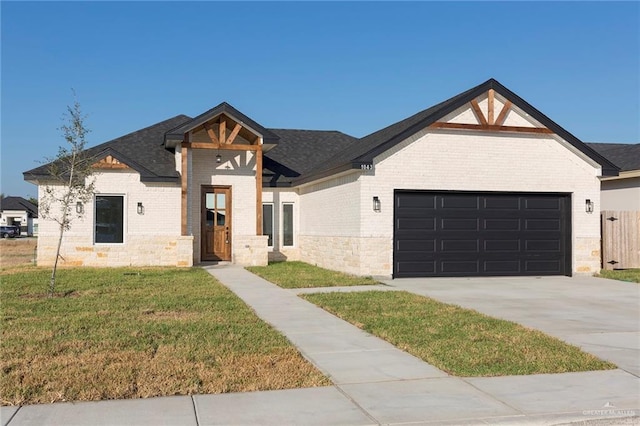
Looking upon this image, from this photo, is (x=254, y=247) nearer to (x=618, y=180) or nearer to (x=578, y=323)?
(x=578, y=323)

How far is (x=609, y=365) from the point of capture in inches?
268

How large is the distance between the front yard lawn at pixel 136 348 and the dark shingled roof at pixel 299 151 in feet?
35.8

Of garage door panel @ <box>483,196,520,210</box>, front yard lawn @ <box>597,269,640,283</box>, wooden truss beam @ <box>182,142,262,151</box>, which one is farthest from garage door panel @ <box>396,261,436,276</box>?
wooden truss beam @ <box>182,142,262,151</box>

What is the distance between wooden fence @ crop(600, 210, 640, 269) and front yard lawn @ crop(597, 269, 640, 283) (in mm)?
371

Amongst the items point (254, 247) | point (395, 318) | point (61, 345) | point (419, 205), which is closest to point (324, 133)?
point (254, 247)

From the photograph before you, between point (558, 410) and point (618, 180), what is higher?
point (618, 180)

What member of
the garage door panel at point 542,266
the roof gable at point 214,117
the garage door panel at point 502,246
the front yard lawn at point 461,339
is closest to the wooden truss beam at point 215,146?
the roof gable at point 214,117

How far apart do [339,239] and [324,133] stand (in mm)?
10941

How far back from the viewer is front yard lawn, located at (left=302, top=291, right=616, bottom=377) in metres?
6.72

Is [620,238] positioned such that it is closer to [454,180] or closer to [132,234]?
[454,180]


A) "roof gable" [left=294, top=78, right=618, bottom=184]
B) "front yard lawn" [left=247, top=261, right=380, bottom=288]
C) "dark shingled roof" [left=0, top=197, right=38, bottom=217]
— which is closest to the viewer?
"front yard lawn" [left=247, top=261, right=380, bottom=288]

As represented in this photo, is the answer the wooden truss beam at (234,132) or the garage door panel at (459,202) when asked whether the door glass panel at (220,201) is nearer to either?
the wooden truss beam at (234,132)

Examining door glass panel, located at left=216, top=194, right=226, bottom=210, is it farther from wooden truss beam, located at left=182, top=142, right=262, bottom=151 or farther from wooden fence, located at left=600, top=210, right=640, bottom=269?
wooden fence, located at left=600, top=210, right=640, bottom=269

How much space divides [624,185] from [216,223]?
15544 mm
